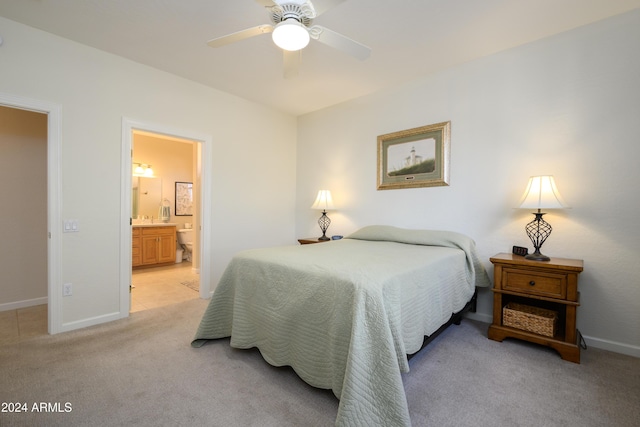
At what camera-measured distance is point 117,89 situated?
9.14ft

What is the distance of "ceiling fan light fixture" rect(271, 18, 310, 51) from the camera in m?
1.64

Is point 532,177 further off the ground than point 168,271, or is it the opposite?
point 532,177

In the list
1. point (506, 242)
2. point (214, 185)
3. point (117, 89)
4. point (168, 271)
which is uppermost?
point (117, 89)

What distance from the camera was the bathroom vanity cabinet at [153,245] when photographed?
15.9ft

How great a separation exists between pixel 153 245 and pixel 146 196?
112cm

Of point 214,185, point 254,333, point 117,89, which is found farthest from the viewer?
point 214,185

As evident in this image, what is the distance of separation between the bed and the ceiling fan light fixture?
54.6 inches

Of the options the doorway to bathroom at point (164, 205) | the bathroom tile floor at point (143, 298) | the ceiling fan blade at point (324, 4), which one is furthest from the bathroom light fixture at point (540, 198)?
the doorway to bathroom at point (164, 205)

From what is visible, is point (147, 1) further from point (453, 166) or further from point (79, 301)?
point (453, 166)

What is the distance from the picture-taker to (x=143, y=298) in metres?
3.44

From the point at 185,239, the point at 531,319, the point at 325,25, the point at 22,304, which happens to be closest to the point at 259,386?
the point at 531,319

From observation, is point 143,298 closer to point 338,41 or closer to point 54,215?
point 54,215

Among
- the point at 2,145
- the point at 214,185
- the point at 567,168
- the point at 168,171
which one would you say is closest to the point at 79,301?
the point at 214,185

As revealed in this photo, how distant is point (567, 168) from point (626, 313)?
1215 mm
